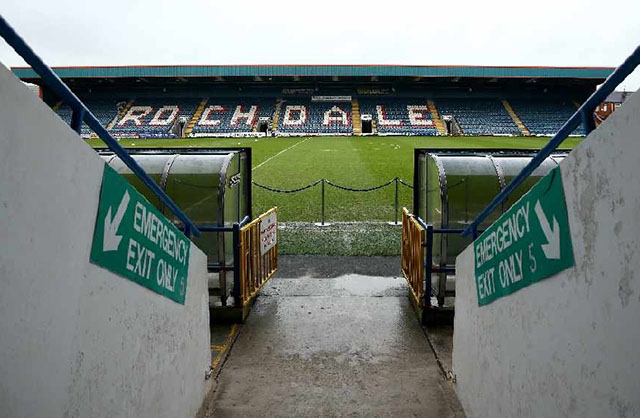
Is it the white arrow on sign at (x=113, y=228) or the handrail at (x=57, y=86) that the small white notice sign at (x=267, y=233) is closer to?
the handrail at (x=57, y=86)

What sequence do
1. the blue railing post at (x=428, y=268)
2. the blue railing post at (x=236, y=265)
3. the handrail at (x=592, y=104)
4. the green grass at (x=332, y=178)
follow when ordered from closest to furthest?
the handrail at (x=592, y=104), the blue railing post at (x=428, y=268), the blue railing post at (x=236, y=265), the green grass at (x=332, y=178)

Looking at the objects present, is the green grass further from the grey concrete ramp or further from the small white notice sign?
the grey concrete ramp

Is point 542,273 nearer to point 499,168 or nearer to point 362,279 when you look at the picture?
point 499,168

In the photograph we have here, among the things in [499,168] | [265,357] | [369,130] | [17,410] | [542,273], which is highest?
[369,130]

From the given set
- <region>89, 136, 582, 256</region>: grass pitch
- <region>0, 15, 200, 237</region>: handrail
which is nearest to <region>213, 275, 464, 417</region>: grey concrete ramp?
<region>0, 15, 200, 237</region>: handrail

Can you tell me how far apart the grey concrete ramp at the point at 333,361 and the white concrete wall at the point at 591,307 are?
1.49 m

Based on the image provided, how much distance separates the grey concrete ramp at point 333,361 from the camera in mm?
3980

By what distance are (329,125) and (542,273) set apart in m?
51.8

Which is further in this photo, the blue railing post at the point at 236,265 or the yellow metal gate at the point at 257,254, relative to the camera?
the yellow metal gate at the point at 257,254

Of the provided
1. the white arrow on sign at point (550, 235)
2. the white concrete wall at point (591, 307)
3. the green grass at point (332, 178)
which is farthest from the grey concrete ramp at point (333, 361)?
the green grass at point (332, 178)

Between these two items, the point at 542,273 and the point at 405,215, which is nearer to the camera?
the point at 542,273

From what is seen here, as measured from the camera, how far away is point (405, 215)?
287 inches

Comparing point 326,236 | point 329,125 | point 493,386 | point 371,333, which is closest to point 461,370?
point 493,386

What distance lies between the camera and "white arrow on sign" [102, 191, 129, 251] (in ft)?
7.24
